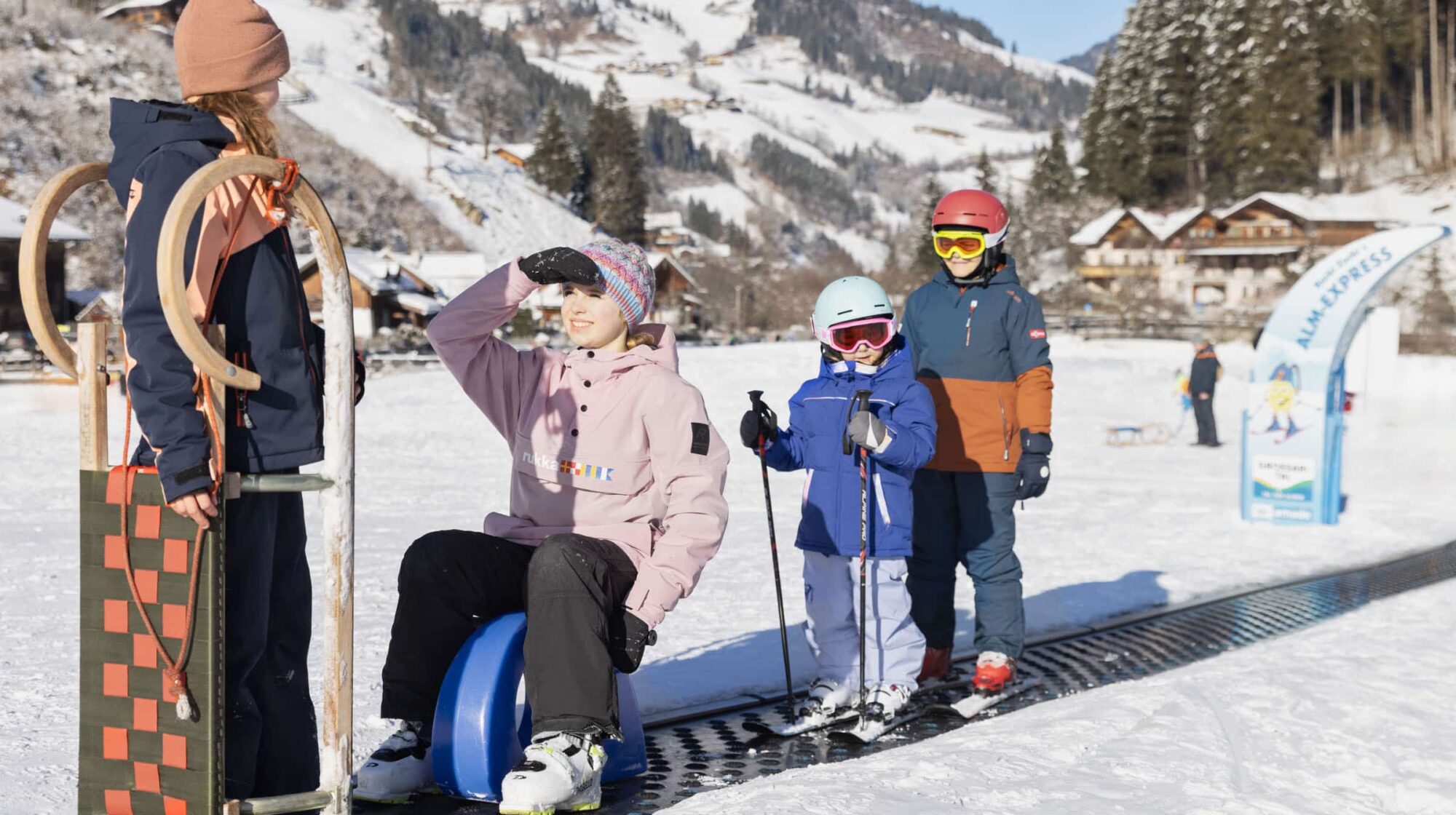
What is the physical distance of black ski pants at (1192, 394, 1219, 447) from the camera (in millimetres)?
19703

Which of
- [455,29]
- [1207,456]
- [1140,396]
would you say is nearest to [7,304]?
[1140,396]

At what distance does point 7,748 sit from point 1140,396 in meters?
25.5

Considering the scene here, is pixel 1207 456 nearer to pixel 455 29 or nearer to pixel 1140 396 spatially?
pixel 1140 396

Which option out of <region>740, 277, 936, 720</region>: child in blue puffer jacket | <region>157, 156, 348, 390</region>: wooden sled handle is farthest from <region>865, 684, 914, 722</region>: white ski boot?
<region>157, 156, 348, 390</region>: wooden sled handle

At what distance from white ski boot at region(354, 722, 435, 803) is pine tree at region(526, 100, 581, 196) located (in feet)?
294

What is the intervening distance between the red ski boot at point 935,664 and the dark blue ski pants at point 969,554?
0.03 meters

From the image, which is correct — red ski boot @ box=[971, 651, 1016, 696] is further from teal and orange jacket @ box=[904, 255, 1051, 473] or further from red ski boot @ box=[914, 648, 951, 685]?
teal and orange jacket @ box=[904, 255, 1051, 473]

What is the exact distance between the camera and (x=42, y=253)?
9.87ft

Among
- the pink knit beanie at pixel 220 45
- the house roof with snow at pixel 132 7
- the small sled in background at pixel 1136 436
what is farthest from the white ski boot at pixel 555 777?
the house roof with snow at pixel 132 7

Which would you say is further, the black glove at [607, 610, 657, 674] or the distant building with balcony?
the distant building with balcony

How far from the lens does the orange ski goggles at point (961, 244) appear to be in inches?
212

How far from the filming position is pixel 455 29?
17938cm

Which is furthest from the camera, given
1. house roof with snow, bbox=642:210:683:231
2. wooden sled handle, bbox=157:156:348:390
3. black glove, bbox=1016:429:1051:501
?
house roof with snow, bbox=642:210:683:231

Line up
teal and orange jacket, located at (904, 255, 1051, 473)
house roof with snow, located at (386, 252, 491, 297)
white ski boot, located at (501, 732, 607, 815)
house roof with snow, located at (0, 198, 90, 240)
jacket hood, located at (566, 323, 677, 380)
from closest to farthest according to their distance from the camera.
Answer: white ski boot, located at (501, 732, 607, 815) < jacket hood, located at (566, 323, 677, 380) < teal and orange jacket, located at (904, 255, 1051, 473) < house roof with snow, located at (0, 198, 90, 240) < house roof with snow, located at (386, 252, 491, 297)
